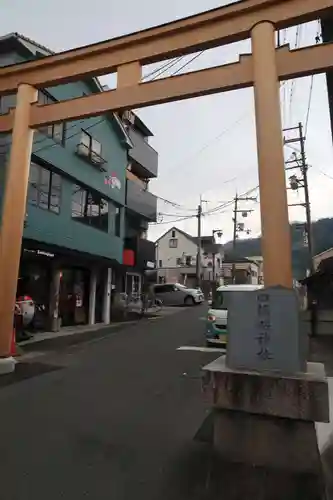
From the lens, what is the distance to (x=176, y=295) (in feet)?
103

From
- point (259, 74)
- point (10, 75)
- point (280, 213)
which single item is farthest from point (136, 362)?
point (10, 75)

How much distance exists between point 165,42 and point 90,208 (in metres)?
10.4

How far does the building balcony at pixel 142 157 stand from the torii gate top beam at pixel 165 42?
46.6ft

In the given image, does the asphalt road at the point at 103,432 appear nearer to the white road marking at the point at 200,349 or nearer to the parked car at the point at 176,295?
the white road marking at the point at 200,349

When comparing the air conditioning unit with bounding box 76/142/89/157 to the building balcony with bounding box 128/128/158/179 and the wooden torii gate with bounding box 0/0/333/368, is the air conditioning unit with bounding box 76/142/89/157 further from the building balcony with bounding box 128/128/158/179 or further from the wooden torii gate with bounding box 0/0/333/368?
the building balcony with bounding box 128/128/158/179

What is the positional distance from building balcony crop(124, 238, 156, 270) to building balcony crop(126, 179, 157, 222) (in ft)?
5.75

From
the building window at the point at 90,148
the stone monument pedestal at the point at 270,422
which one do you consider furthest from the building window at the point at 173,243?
the stone monument pedestal at the point at 270,422

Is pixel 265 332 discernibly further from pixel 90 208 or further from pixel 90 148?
pixel 90 148

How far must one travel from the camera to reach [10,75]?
8617 millimetres

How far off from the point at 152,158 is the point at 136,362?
19064 mm

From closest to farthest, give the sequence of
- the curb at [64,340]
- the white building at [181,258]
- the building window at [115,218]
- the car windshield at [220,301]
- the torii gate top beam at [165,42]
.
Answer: the torii gate top beam at [165,42]
the curb at [64,340]
the car windshield at [220,301]
the building window at [115,218]
the white building at [181,258]

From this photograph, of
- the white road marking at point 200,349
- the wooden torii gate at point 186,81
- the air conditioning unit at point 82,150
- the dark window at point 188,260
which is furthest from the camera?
the dark window at point 188,260

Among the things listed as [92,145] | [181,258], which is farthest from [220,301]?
[181,258]

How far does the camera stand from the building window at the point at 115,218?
18.4 metres
